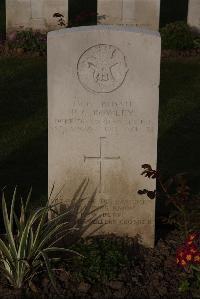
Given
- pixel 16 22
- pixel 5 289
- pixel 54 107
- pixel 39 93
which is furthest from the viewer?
pixel 16 22

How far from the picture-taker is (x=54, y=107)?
5.87 meters

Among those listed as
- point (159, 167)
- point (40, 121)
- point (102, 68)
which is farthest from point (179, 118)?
point (102, 68)

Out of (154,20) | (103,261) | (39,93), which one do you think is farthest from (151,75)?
(154,20)

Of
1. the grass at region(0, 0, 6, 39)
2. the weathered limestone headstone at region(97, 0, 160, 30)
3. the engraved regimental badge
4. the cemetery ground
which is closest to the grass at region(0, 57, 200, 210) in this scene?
the cemetery ground

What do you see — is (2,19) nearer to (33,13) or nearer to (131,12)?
(33,13)

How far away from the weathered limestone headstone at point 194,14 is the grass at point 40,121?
1352 mm

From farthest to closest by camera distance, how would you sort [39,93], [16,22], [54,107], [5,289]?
[16,22] < [39,93] < [54,107] < [5,289]

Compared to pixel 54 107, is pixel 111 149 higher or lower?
lower

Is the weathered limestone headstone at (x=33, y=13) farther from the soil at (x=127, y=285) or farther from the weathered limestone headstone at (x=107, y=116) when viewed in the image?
the soil at (x=127, y=285)

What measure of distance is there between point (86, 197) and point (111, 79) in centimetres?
111

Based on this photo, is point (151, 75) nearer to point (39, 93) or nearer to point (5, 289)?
point (5, 289)

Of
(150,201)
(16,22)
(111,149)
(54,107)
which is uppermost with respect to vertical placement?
(16,22)

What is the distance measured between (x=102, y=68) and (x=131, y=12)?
8580 millimetres

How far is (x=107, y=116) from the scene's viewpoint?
5910mm
